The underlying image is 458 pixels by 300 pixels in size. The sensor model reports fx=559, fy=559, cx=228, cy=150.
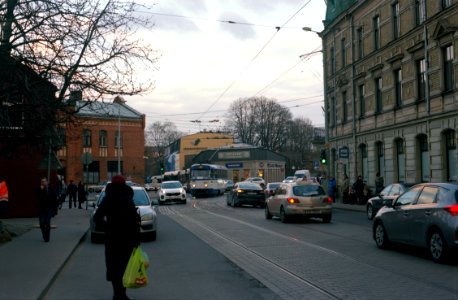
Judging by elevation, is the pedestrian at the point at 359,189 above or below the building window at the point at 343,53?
below

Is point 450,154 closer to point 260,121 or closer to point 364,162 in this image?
point 364,162

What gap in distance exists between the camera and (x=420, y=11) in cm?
2780

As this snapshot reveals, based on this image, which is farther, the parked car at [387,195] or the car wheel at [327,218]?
the car wheel at [327,218]

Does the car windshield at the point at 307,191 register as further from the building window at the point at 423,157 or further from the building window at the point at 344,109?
the building window at the point at 344,109

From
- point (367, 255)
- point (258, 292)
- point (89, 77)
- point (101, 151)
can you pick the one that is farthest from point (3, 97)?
point (101, 151)

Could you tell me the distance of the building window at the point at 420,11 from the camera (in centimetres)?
2728

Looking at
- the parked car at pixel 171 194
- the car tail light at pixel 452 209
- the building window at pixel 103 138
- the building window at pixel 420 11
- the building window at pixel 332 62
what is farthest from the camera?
the building window at pixel 103 138

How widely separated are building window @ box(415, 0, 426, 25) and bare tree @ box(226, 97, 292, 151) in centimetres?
6422

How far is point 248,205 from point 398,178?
9.82 metres

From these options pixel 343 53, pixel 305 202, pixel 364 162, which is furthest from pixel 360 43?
pixel 305 202

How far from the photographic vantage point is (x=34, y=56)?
12.7m

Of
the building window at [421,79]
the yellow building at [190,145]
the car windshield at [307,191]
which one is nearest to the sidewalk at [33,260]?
the car windshield at [307,191]

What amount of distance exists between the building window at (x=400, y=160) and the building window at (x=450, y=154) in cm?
465

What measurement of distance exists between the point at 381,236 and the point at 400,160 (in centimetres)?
1943
